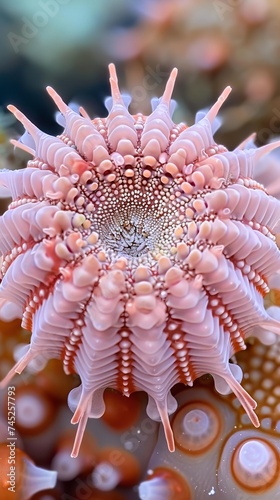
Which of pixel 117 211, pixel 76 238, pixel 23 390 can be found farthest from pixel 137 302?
pixel 23 390

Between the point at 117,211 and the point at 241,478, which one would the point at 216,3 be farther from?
the point at 241,478

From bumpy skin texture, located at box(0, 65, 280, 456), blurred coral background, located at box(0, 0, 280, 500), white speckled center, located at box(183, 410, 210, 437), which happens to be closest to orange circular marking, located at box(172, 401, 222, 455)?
white speckled center, located at box(183, 410, 210, 437)

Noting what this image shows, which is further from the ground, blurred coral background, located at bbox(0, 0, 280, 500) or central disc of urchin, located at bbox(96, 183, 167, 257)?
blurred coral background, located at bbox(0, 0, 280, 500)

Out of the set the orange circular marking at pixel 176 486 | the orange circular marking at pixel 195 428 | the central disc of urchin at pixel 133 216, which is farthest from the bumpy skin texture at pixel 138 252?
the orange circular marking at pixel 176 486

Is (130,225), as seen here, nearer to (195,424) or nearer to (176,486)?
(195,424)

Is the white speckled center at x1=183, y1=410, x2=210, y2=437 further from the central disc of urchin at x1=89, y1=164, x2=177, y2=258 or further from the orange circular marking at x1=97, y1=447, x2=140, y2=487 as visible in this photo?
the central disc of urchin at x1=89, y1=164, x2=177, y2=258

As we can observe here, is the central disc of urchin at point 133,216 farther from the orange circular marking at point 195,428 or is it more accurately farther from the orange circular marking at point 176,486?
the orange circular marking at point 176,486
